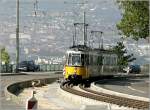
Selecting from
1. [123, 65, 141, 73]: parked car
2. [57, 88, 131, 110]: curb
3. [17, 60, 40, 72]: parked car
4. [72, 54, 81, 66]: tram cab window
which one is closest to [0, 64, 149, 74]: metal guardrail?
[17, 60, 40, 72]: parked car

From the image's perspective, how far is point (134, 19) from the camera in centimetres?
3516

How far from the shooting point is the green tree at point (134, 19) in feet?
113

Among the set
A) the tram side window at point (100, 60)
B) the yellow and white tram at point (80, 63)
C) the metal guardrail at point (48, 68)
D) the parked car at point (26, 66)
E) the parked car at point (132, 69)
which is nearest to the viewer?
the yellow and white tram at point (80, 63)

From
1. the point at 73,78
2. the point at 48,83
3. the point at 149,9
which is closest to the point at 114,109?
the point at 149,9

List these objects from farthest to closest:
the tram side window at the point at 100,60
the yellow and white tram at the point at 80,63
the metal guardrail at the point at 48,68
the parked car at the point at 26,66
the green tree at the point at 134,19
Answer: the parked car at the point at 26,66 < the metal guardrail at the point at 48,68 < the tram side window at the point at 100,60 < the yellow and white tram at the point at 80,63 < the green tree at the point at 134,19

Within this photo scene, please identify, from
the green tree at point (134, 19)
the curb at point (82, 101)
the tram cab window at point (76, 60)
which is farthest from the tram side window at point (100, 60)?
the curb at point (82, 101)

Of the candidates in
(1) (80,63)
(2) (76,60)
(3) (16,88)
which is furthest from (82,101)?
(2) (76,60)

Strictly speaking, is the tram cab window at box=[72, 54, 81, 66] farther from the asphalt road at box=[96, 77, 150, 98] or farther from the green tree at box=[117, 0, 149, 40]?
the green tree at box=[117, 0, 149, 40]

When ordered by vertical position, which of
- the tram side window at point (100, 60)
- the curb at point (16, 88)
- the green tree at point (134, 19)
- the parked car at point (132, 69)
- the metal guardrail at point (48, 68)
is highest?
the green tree at point (134, 19)

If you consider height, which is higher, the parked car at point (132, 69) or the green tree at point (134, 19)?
the green tree at point (134, 19)

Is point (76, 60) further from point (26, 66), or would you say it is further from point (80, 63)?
point (26, 66)

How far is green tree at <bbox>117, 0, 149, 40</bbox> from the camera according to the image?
34312 mm

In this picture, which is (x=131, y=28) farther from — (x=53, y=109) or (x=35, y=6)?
(x=35, y=6)

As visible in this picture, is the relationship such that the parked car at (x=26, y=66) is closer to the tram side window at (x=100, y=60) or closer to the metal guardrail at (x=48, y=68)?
the metal guardrail at (x=48, y=68)
